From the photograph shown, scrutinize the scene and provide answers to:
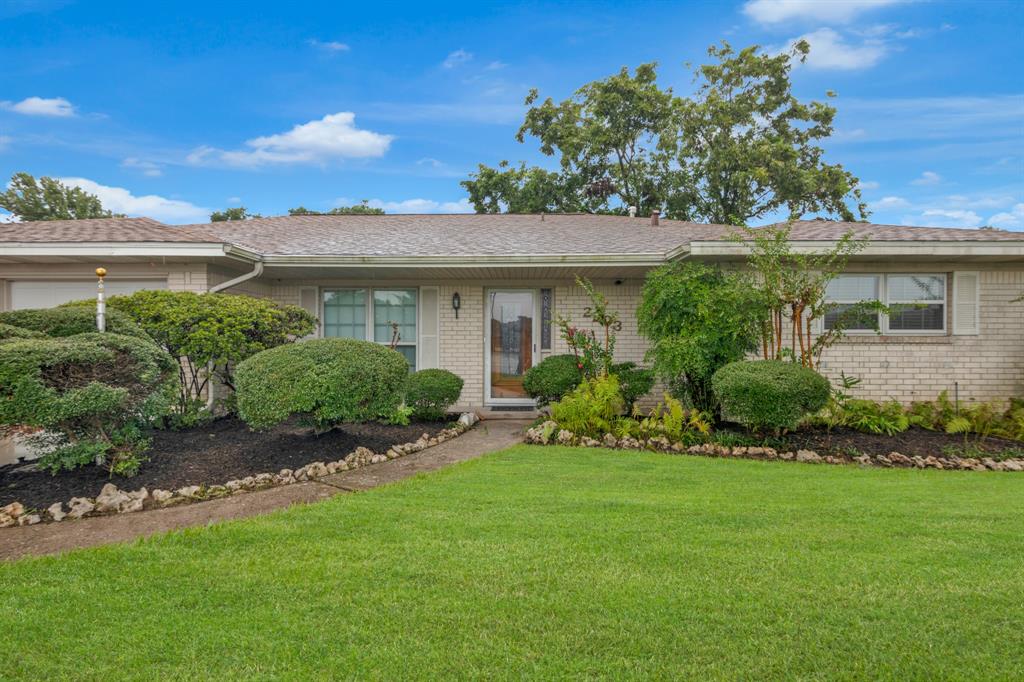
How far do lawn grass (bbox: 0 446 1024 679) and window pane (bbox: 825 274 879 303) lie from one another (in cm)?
532

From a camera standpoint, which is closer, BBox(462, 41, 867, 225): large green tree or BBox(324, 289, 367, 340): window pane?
BBox(324, 289, 367, 340): window pane

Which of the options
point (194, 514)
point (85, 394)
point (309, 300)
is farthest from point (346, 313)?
point (194, 514)

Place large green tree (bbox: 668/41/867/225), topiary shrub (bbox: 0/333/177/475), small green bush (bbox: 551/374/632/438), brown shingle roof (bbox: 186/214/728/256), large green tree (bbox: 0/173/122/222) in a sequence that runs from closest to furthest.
Result: topiary shrub (bbox: 0/333/177/475) < small green bush (bbox: 551/374/632/438) < brown shingle roof (bbox: 186/214/728/256) < large green tree (bbox: 668/41/867/225) < large green tree (bbox: 0/173/122/222)

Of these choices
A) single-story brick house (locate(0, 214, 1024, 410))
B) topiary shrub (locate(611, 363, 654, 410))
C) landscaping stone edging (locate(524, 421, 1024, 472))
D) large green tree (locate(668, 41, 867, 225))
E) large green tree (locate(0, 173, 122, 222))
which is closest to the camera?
landscaping stone edging (locate(524, 421, 1024, 472))

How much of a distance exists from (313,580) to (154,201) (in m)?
26.9

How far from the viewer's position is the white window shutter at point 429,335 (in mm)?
10727

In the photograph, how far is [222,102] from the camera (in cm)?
1384

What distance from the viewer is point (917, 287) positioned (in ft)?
31.4

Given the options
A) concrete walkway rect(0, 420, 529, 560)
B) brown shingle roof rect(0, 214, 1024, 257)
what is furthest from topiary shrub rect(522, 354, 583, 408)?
concrete walkway rect(0, 420, 529, 560)

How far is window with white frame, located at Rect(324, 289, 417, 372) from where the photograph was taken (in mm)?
10758

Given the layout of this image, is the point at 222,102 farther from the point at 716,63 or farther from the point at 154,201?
the point at 716,63

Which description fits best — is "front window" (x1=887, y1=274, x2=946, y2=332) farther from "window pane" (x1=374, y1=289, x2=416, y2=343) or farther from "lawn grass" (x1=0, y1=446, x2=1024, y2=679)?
"window pane" (x1=374, y1=289, x2=416, y2=343)

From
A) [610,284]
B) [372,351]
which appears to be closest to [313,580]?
[372,351]

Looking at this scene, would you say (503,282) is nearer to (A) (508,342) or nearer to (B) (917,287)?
(A) (508,342)
